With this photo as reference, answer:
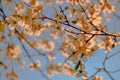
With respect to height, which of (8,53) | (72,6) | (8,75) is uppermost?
(72,6)

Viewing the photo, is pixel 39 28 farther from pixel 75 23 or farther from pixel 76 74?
pixel 76 74

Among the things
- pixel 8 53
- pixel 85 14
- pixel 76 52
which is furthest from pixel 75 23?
pixel 8 53

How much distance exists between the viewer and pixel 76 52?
2.03 m

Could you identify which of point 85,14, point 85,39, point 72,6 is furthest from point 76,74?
point 72,6

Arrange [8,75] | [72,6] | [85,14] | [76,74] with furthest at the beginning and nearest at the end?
1. [8,75]
2. [72,6]
3. [85,14]
4. [76,74]

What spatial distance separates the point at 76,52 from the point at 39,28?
396mm

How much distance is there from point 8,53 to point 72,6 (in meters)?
0.70

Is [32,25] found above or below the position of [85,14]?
below

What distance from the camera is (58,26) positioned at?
222cm

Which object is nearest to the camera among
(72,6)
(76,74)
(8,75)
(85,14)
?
(76,74)

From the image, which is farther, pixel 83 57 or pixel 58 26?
pixel 58 26

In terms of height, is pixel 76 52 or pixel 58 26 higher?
pixel 58 26

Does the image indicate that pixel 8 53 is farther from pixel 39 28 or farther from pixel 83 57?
pixel 83 57

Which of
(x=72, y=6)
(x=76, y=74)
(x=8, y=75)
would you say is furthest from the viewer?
(x=8, y=75)
